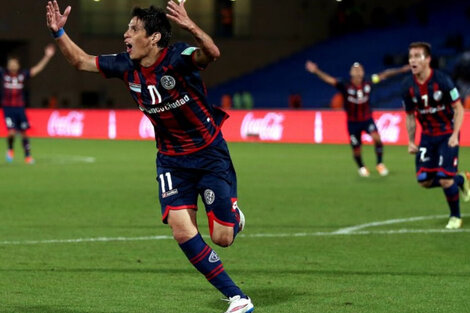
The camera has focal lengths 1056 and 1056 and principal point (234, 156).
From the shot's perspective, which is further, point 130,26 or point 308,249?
point 308,249

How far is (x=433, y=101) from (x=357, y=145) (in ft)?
27.4

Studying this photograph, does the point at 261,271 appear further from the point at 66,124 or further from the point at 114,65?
the point at 66,124

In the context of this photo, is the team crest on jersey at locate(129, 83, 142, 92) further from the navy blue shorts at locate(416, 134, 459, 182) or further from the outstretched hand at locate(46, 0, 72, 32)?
the navy blue shorts at locate(416, 134, 459, 182)

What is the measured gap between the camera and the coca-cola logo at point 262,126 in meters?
33.8

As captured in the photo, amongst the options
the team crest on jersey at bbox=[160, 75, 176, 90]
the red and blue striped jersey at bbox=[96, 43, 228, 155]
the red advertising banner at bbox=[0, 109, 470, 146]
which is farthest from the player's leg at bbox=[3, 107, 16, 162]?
the team crest on jersey at bbox=[160, 75, 176, 90]

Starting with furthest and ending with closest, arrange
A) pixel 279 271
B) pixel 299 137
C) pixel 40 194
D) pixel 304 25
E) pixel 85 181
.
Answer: pixel 304 25 < pixel 299 137 < pixel 85 181 < pixel 40 194 < pixel 279 271

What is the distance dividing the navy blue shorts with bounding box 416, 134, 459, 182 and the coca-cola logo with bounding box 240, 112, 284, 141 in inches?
837

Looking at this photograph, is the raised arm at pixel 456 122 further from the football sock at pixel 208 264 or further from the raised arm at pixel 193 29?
the raised arm at pixel 193 29

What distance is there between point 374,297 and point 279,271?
1450 millimetres

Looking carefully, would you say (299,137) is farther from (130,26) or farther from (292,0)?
(130,26)

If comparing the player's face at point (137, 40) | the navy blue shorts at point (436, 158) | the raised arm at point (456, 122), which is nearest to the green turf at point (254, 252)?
the navy blue shorts at point (436, 158)

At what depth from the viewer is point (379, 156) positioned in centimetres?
2111

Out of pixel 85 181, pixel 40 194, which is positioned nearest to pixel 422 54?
pixel 40 194

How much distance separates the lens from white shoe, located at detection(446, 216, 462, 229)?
12.3 metres
